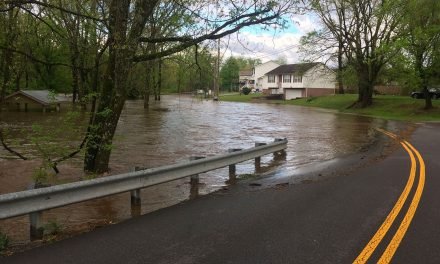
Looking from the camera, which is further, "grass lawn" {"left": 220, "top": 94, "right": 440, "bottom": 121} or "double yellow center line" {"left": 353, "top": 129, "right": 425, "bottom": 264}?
"grass lawn" {"left": 220, "top": 94, "right": 440, "bottom": 121}

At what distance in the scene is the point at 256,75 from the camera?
488 feet

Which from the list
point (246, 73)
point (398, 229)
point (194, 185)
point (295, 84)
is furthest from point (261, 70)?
point (398, 229)

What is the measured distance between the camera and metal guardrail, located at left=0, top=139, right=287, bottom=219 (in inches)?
237

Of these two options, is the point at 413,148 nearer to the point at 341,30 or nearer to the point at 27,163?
the point at 27,163

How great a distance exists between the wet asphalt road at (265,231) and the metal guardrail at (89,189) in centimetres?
54

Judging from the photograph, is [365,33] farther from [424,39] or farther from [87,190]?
[87,190]

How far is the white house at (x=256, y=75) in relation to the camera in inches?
5610

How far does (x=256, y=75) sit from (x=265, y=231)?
143 metres

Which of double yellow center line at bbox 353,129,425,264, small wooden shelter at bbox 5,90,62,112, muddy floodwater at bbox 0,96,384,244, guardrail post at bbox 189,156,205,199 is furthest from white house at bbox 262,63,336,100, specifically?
guardrail post at bbox 189,156,205,199

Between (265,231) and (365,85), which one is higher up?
(365,85)

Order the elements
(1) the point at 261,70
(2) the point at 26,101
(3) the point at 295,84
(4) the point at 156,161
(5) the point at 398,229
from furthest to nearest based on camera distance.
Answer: (1) the point at 261,70 → (3) the point at 295,84 → (2) the point at 26,101 → (4) the point at 156,161 → (5) the point at 398,229

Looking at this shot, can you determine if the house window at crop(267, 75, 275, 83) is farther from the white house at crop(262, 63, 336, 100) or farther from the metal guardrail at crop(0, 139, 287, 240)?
the metal guardrail at crop(0, 139, 287, 240)

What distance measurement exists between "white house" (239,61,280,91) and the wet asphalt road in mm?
124035

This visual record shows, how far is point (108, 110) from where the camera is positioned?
34.7 feet
